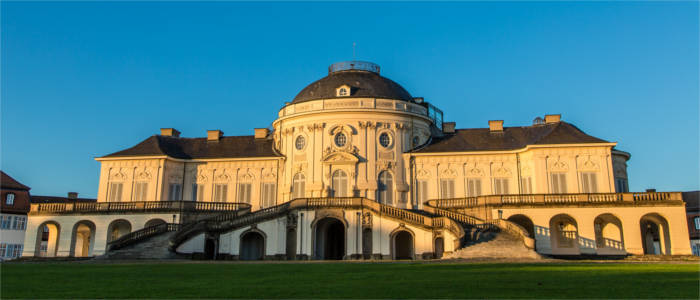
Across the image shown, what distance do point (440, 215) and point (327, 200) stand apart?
697cm

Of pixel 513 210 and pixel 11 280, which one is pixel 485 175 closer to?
pixel 513 210

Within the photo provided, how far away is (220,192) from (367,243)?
48.7 ft

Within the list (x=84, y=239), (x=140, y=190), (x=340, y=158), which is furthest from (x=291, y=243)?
(x=84, y=239)

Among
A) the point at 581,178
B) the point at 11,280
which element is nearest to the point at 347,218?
the point at 581,178

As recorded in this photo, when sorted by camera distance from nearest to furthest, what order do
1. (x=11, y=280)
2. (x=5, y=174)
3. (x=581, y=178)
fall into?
(x=11, y=280) → (x=581, y=178) → (x=5, y=174)

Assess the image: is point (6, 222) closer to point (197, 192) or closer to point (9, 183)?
point (9, 183)

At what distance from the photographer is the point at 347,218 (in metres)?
34.9

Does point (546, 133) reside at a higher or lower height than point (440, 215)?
higher

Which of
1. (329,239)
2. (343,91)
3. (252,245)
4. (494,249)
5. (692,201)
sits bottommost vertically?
(494,249)

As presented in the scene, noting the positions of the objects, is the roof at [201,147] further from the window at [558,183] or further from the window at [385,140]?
the window at [558,183]

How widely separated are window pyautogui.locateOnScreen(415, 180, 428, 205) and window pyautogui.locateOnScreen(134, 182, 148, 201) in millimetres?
20464

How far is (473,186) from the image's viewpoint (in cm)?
4131

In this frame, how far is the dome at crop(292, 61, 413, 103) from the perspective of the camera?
42844 mm

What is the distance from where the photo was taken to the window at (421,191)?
41.2 metres
